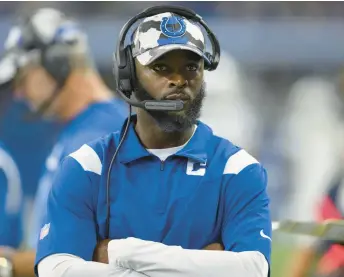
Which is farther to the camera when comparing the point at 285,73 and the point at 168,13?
the point at 285,73

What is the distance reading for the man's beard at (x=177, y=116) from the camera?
2.03 m

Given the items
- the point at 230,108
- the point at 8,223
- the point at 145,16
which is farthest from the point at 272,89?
the point at 145,16

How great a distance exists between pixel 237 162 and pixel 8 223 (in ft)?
5.12

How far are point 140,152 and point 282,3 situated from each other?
2238 millimetres

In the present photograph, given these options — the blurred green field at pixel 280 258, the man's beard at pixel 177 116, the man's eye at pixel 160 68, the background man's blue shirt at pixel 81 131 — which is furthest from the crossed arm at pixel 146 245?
the blurred green field at pixel 280 258

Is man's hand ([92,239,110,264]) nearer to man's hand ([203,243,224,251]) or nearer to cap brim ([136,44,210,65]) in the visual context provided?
man's hand ([203,243,224,251])

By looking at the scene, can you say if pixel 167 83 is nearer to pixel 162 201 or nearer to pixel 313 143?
pixel 162 201

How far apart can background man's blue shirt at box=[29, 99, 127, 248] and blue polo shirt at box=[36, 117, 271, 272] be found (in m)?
0.97

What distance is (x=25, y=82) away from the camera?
3.79m

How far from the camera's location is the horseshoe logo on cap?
2.04 meters

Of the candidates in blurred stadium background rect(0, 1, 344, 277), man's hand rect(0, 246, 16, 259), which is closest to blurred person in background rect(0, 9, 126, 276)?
man's hand rect(0, 246, 16, 259)

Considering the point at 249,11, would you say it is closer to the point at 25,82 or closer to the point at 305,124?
the point at 305,124

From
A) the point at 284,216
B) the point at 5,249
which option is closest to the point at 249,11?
the point at 284,216

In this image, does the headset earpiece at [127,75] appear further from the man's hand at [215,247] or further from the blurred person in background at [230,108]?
the blurred person in background at [230,108]
